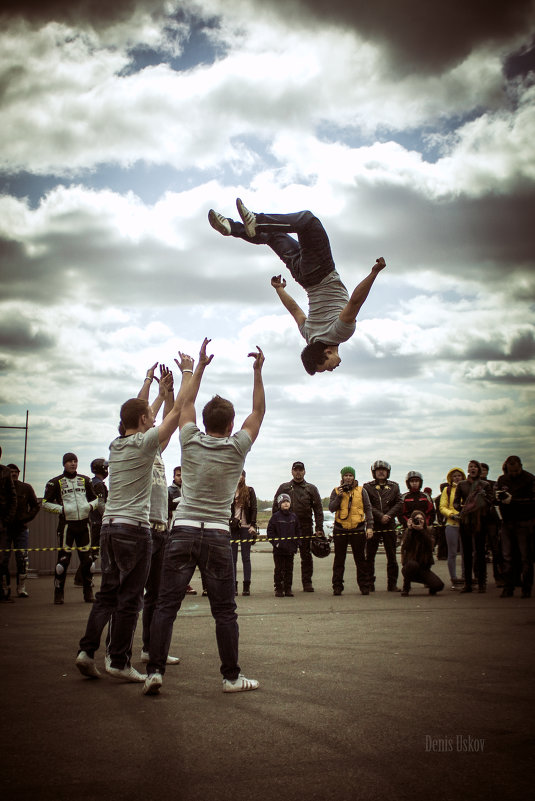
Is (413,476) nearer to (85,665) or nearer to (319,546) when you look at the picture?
(319,546)

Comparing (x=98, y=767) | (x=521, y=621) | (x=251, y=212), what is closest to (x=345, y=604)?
(x=521, y=621)

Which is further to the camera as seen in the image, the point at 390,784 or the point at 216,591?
the point at 216,591

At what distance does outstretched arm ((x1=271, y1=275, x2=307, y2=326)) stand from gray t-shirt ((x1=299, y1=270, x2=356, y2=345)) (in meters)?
0.13

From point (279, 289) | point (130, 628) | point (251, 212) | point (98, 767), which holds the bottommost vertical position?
point (98, 767)

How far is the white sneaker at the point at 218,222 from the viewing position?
5.58 metres

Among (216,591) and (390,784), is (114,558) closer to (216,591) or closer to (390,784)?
(216,591)

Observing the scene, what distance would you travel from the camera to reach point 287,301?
5969mm

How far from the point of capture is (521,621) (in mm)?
7914

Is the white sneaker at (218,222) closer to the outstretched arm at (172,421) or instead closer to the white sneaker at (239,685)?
the outstretched arm at (172,421)

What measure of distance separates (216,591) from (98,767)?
5.19 feet

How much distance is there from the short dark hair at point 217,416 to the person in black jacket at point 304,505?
7.38 meters

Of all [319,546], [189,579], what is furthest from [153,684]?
[319,546]

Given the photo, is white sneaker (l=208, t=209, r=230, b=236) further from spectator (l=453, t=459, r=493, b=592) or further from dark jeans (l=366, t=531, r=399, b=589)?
dark jeans (l=366, t=531, r=399, b=589)

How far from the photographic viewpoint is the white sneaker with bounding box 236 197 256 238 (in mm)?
5586
